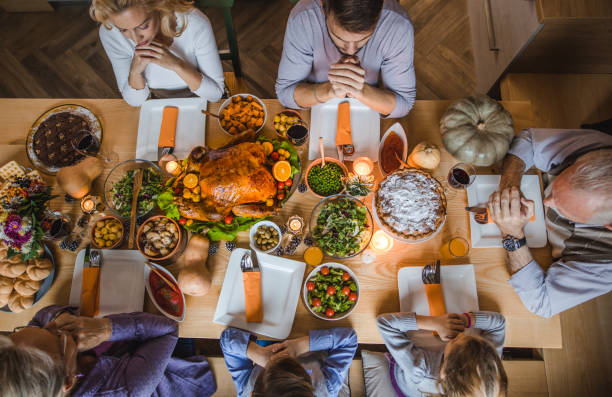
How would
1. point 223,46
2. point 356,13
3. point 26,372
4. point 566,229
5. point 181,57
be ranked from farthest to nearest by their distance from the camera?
point 223,46, point 181,57, point 566,229, point 356,13, point 26,372

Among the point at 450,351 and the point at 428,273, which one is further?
the point at 428,273

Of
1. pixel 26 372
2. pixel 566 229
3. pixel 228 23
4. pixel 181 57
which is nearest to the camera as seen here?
pixel 26 372

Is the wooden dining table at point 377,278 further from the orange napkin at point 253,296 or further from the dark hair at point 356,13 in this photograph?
the dark hair at point 356,13

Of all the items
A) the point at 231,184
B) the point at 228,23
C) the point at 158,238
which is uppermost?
the point at 228,23

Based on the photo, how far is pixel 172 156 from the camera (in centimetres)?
184

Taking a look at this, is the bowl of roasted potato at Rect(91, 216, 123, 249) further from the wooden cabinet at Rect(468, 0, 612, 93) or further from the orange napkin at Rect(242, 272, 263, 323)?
the wooden cabinet at Rect(468, 0, 612, 93)

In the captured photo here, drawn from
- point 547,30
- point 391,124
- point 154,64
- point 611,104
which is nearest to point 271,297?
point 391,124

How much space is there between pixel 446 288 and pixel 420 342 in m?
0.35

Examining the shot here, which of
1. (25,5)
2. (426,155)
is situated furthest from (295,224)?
(25,5)

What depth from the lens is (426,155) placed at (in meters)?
1.75

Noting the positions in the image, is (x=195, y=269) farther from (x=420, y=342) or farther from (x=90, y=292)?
(x=420, y=342)

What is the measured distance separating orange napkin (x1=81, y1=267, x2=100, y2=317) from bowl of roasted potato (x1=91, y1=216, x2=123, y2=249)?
0.13m

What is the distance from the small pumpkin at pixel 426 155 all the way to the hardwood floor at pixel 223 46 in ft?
6.06

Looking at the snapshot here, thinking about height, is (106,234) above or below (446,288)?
above
